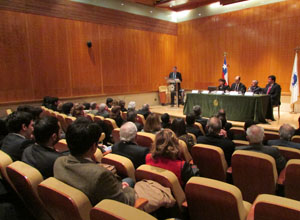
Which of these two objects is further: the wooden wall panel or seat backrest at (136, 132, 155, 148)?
the wooden wall panel

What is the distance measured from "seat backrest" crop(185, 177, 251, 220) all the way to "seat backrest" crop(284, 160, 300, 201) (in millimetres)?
667

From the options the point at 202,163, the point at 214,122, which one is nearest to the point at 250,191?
the point at 202,163

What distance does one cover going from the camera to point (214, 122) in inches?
104

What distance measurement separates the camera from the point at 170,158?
6.50 feet

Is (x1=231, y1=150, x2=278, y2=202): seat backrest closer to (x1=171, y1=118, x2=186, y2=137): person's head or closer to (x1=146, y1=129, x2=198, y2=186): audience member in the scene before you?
(x1=146, y1=129, x2=198, y2=186): audience member

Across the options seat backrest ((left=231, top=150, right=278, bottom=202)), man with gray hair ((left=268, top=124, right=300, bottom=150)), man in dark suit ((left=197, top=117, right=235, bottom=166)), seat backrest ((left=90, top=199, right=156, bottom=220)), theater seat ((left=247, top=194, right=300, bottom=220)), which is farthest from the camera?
man with gray hair ((left=268, top=124, right=300, bottom=150))

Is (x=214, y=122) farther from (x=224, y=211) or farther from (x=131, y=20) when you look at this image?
(x=131, y=20)

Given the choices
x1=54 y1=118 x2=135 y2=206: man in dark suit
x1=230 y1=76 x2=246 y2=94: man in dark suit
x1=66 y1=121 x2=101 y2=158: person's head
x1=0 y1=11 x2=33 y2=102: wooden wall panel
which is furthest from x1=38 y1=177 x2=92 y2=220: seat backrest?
x1=230 y1=76 x2=246 y2=94: man in dark suit

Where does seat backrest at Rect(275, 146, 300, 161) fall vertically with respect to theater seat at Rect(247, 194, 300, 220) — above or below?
below

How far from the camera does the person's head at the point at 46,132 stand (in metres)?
1.89

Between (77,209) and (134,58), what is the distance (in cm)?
919

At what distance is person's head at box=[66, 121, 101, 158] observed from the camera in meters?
1.50

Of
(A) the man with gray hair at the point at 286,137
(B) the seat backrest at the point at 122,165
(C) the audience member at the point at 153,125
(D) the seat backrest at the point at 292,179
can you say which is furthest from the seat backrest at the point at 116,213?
(A) the man with gray hair at the point at 286,137

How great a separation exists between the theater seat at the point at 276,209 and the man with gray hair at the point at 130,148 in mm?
1245
